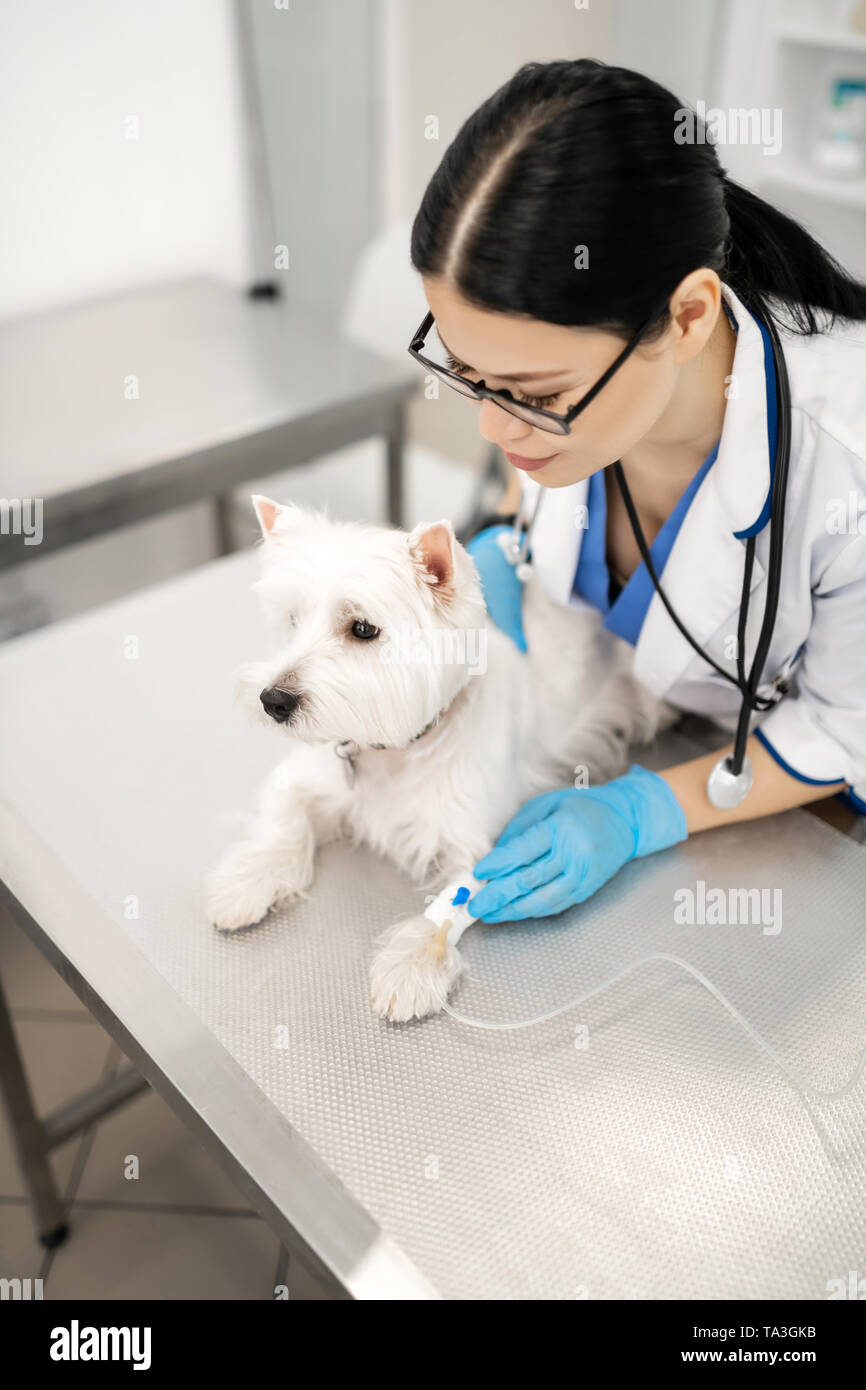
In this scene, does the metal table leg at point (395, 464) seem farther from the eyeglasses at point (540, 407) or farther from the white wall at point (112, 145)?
the eyeglasses at point (540, 407)

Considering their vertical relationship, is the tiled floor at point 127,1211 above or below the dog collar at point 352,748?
below

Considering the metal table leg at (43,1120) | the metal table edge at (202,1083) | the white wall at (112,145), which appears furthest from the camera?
the white wall at (112,145)

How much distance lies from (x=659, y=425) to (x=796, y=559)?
0.68ft

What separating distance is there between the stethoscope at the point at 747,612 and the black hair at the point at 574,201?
20cm

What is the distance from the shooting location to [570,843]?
1.07m

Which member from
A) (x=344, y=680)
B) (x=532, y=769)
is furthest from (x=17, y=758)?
(x=532, y=769)

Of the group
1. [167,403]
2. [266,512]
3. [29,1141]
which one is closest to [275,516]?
[266,512]

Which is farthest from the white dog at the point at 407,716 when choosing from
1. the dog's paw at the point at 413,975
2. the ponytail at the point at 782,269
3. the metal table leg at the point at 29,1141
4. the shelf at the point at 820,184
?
the shelf at the point at 820,184

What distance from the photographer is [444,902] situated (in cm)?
107

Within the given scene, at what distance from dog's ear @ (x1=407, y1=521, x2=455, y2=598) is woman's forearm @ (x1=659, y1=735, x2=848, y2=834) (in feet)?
1.26

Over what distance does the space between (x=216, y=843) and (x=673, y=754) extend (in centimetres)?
58

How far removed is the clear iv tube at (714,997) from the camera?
3.08 feet

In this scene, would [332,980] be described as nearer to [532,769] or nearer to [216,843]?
[216,843]

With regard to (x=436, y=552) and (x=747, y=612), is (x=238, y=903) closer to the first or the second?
(x=436, y=552)
